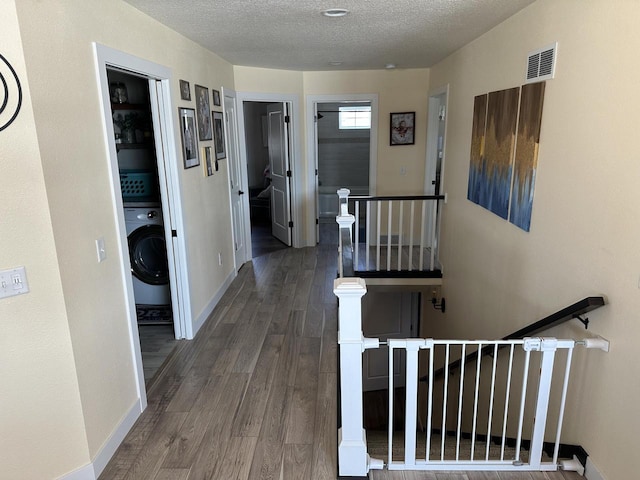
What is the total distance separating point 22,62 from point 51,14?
0.33 meters

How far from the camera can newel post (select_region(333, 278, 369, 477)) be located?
196 centimetres

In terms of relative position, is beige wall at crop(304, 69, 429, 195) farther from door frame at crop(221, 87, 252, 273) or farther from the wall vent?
the wall vent

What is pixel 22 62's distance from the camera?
1.74 m

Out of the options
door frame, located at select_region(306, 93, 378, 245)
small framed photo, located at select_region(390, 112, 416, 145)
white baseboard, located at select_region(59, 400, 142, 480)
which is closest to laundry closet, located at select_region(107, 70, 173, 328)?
white baseboard, located at select_region(59, 400, 142, 480)

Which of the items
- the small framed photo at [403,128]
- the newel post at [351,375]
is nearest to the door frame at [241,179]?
the small framed photo at [403,128]

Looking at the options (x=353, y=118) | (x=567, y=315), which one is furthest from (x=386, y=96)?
(x=567, y=315)

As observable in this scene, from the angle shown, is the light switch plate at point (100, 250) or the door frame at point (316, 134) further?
the door frame at point (316, 134)

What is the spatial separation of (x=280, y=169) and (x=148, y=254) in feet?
9.23

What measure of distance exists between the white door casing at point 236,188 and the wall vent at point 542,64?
324 centimetres

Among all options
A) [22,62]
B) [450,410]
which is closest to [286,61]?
[22,62]

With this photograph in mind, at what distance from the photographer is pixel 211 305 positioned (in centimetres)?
423

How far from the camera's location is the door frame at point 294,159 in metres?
5.50

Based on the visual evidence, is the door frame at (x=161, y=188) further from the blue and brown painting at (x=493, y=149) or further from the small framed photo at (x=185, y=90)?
the blue and brown painting at (x=493, y=149)

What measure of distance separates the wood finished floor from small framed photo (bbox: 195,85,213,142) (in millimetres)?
1694
